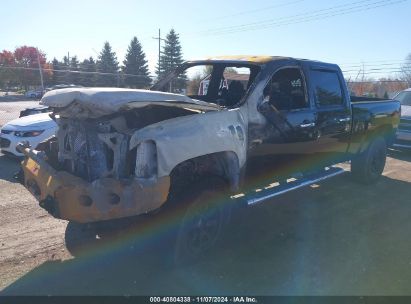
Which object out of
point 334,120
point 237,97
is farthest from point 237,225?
point 334,120

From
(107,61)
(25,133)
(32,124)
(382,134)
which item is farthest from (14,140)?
(107,61)

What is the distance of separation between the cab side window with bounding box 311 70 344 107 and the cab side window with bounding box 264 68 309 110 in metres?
0.28

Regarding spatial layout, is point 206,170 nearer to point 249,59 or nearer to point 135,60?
point 249,59

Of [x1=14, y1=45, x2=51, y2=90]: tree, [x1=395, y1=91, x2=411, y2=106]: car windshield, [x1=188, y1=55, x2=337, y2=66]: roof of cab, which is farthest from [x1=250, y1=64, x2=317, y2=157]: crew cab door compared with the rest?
[x1=14, y1=45, x2=51, y2=90]: tree

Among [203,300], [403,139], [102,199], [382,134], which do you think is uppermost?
[102,199]

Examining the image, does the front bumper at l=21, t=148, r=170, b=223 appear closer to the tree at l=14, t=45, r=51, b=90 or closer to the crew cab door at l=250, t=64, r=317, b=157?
the crew cab door at l=250, t=64, r=317, b=157

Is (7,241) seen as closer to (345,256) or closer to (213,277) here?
(213,277)

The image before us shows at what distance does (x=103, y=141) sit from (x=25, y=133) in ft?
17.4

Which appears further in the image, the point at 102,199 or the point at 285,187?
the point at 285,187

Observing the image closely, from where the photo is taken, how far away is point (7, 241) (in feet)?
14.8

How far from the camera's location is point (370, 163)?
727 centimetres

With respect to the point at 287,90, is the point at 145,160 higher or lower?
lower

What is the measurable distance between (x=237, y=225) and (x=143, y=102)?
2396mm

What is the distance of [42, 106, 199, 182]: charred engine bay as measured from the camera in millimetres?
3639
